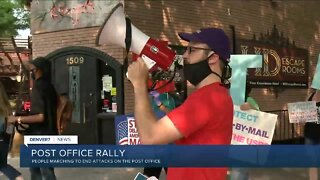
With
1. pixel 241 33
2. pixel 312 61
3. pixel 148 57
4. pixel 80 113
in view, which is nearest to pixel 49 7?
pixel 80 113

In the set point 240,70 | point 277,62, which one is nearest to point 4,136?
point 240,70

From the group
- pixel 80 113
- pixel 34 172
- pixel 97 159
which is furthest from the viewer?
pixel 80 113

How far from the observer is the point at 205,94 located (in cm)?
250

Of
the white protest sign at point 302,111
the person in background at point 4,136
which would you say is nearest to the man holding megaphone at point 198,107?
the person in background at point 4,136

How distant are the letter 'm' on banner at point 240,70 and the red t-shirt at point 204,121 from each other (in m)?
2.79

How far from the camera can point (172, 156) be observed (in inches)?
107

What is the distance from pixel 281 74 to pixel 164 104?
7.34 meters

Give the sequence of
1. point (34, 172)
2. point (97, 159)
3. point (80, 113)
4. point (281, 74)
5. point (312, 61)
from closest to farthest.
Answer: point (97, 159) < point (34, 172) < point (80, 113) < point (281, 74) < point (312, 61)

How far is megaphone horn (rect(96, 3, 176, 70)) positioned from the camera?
3219 mm

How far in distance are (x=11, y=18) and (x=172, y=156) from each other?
912 inches

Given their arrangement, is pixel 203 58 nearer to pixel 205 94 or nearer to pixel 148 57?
pixel 205 94

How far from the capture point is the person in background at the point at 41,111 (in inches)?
222

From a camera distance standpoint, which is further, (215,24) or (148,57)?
(215,24)

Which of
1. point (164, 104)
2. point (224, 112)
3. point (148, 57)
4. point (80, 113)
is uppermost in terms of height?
point (148, 57)
